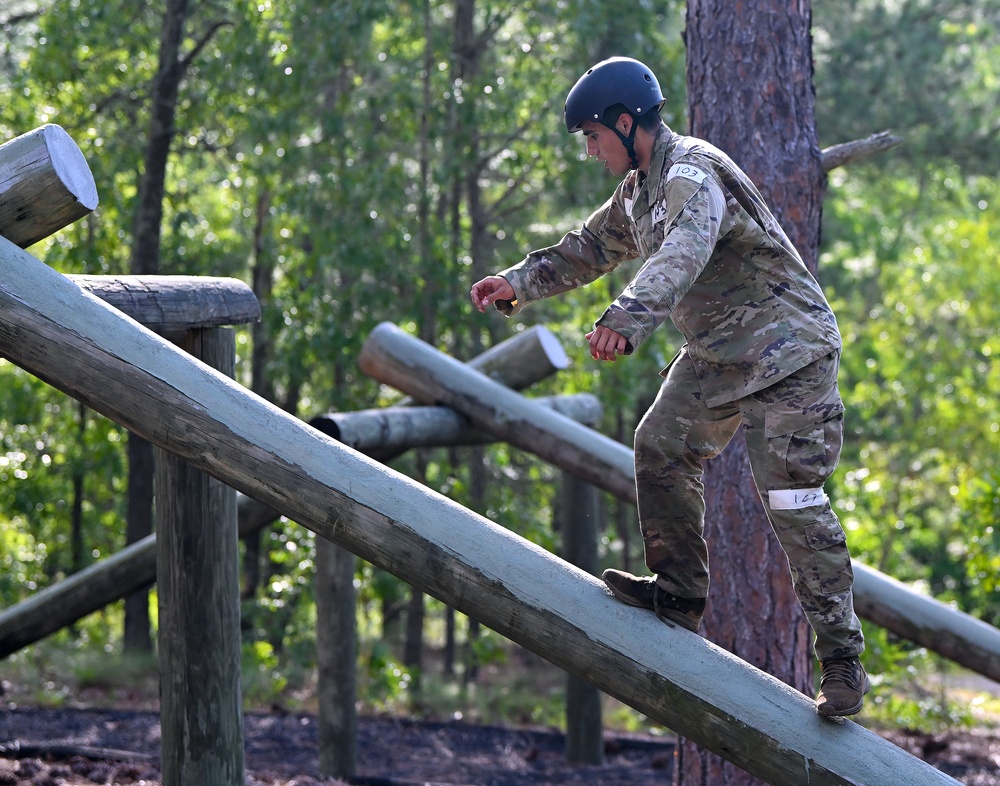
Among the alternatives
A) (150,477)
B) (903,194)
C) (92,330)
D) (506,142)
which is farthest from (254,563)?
(903,194)

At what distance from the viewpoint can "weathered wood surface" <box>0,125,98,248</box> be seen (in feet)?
9.30

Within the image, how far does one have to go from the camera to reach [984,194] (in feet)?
60.8

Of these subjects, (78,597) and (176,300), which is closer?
(176,300)

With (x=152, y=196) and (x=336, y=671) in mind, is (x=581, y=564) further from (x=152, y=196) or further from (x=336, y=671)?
(x=152, y=196)

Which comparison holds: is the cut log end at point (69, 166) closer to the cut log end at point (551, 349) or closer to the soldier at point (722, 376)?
the soldier at point (722, 376)

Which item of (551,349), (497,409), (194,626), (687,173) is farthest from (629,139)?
(551,349)

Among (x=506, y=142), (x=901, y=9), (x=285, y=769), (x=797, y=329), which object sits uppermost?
(x=901, y=9)

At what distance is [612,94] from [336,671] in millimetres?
3782

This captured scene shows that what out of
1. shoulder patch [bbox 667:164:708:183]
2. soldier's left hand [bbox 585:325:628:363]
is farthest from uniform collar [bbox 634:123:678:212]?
soldier's left hand [bbox 585:325:628:363]

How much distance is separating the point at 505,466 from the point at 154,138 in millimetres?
4850

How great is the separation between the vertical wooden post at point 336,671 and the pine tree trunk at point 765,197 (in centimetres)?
195

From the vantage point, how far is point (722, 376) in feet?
9.72

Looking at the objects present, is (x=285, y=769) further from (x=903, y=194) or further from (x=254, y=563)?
(x=903, y=194)

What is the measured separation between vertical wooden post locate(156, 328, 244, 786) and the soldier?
1309 millimetres
